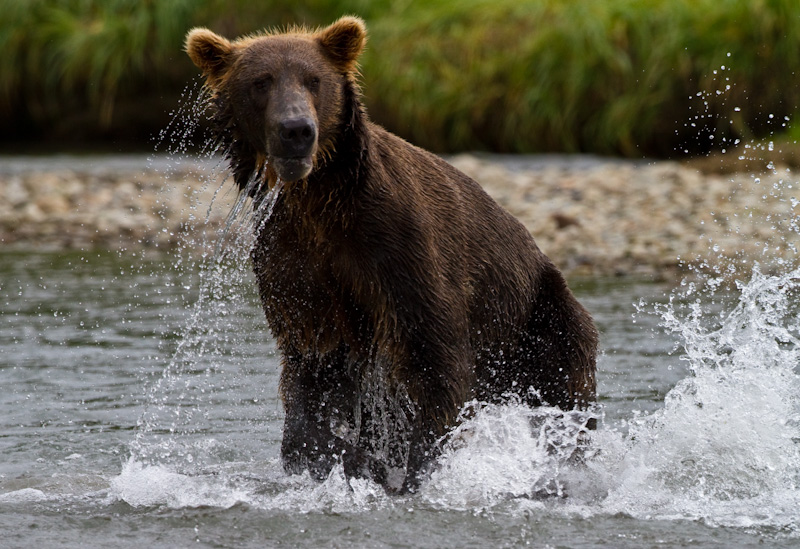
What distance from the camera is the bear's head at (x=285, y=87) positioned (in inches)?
170

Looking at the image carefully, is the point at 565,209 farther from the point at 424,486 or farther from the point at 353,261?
the point at 353,261

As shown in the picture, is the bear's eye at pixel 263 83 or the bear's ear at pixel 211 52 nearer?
the bear's eye at pixel 263 83

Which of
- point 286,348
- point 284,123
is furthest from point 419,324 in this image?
point 284,123

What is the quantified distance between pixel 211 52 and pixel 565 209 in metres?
7.50

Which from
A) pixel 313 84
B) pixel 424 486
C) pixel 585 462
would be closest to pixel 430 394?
pixel 424 486

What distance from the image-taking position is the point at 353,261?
15.0ft

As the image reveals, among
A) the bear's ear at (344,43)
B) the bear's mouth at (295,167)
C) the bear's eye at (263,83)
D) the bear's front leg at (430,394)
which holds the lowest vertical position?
the bear's front leg at (430,394)

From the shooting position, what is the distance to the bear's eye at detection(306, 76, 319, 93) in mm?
4531

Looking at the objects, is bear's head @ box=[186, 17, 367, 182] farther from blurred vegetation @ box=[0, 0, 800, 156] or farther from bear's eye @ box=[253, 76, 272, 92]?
blurred vegetation @ box=[0, 0, 800, 156]

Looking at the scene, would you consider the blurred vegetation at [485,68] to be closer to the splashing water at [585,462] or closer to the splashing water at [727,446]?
the splashing water at [727,446]

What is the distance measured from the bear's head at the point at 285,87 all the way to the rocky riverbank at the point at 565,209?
4662 mm

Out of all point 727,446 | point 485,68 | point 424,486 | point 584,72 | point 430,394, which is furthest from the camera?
point 485,68

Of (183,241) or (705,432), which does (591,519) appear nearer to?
(705,432)

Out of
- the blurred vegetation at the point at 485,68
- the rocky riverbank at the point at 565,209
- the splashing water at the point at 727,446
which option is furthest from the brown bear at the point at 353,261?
the blurred vegetation at the point at 485,68
